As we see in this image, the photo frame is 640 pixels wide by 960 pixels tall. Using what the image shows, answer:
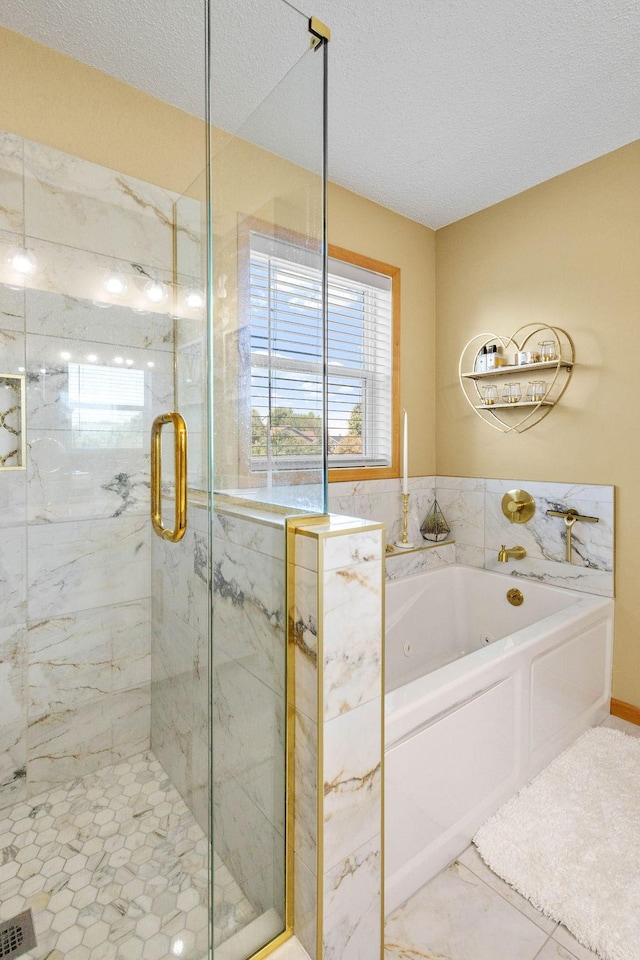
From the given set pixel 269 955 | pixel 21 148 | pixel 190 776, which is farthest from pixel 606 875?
pixel 21 148

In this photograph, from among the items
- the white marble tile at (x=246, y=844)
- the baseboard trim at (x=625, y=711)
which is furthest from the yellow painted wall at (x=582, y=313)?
the white marble tile at (x=246, y=844)

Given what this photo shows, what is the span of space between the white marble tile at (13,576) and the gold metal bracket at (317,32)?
166 cm

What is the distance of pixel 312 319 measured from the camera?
1.24 meters

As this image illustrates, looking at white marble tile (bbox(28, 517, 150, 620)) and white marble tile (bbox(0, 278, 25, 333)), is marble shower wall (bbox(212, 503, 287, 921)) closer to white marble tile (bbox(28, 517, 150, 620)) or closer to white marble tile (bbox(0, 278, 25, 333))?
white marble tile (bbox(28, 517, 150, 620))

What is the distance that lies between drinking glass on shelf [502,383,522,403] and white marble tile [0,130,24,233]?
2.25m

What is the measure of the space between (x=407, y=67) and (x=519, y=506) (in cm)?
196

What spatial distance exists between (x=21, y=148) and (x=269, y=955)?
2.40m

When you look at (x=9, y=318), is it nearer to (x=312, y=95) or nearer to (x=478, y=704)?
(x=312, y=95)

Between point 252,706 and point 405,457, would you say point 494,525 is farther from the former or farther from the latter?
point 252,706

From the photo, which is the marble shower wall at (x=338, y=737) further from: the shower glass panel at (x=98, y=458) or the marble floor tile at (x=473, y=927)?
the shower glass panel at (x=98, y=458)

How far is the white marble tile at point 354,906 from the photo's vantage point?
3.40 feet

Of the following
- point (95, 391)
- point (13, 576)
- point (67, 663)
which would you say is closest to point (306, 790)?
point (67, 663)

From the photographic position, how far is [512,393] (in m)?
2.53

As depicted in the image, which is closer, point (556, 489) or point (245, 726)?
point (245, 726)
